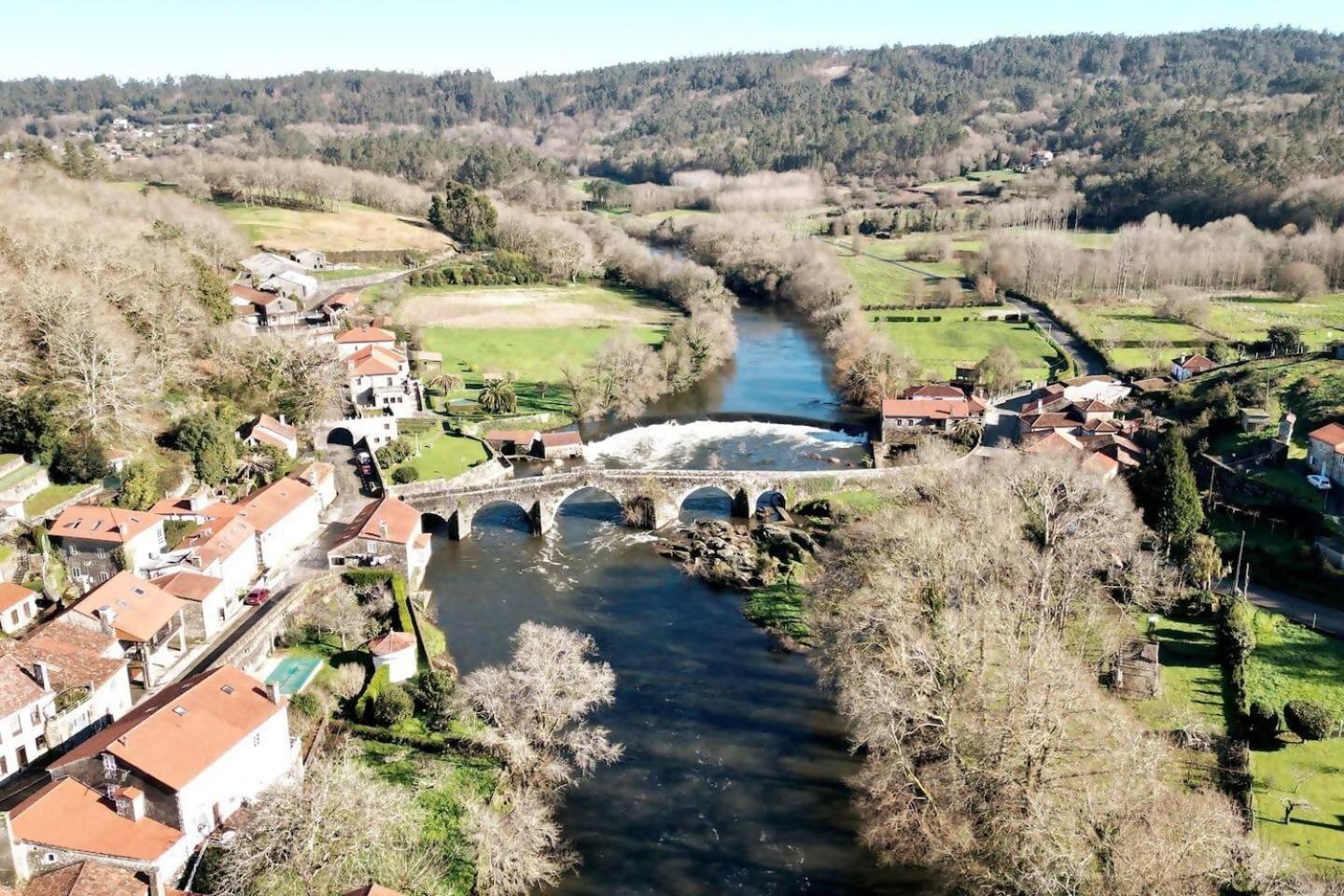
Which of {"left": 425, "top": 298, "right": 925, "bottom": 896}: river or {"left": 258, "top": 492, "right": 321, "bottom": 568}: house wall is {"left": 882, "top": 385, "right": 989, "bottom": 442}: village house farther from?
{"left": 258, "top": 492, "right": 321, "bottom": 568}: house wall

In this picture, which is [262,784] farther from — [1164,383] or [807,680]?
[1164,383]

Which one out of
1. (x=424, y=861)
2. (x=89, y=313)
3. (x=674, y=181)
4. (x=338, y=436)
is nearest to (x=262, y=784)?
(x=424, y=861)

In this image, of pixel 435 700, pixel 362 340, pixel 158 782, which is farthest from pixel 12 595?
pixel 362 340

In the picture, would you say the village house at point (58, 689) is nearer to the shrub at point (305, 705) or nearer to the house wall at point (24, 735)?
the house wall at point (24, 735)

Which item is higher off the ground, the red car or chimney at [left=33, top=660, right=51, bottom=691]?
chimney at [left=33, top=660, right=51, bottom=691]

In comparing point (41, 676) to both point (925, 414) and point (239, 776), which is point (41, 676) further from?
point (925, 414)

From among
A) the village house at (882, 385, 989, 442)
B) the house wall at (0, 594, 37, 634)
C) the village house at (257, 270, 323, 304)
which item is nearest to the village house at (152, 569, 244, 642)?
the house wall at (0, 594, 37, 634)
